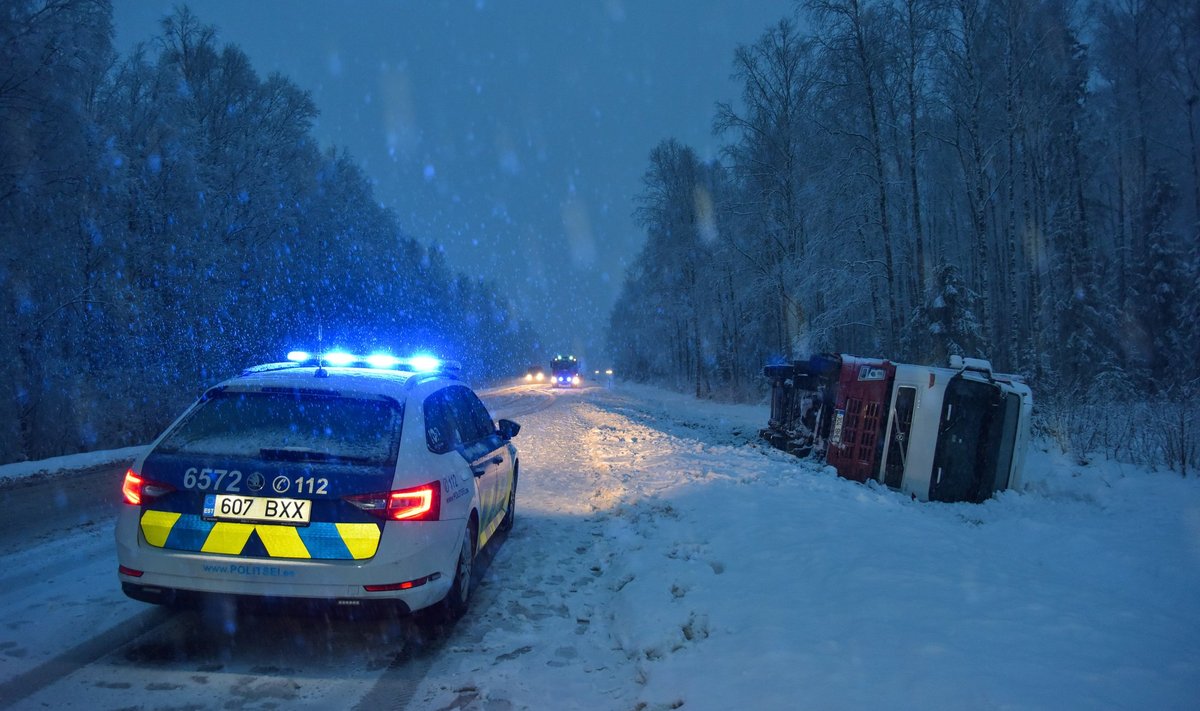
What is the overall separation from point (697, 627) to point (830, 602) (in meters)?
0.95

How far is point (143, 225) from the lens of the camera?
18734mm

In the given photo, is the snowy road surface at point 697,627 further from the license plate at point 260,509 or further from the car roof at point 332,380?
the car roof at point 332,380

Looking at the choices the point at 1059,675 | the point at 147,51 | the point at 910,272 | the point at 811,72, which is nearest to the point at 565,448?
the point at 1059,675

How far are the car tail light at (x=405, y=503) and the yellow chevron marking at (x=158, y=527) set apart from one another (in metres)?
1.04

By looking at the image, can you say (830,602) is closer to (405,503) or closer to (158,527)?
(405,503)

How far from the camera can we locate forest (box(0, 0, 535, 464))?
14.0 meters

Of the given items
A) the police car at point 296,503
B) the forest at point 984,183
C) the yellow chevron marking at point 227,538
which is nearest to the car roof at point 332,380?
the police car at point 296,503

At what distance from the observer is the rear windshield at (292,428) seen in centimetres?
393

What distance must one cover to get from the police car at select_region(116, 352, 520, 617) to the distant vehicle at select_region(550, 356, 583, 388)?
50.3 meters

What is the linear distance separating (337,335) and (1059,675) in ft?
117

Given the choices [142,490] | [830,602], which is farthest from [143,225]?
[830,602]

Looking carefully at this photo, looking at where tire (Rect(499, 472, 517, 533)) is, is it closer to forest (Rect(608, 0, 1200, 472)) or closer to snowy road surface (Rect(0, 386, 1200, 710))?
snowy road surface (Rect(0, 386, 1200, 710))

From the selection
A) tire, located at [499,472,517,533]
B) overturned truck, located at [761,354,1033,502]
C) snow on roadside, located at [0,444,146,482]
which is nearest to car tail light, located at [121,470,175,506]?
tire, located at [499,472,517,533]

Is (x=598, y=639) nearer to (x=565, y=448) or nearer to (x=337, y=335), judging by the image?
(x=565, y=448)
